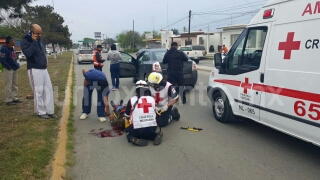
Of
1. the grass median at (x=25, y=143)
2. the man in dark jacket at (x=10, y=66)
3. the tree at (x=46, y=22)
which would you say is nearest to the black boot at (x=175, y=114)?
the grass median at (x=25, y=143)

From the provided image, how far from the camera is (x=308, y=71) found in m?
4.07

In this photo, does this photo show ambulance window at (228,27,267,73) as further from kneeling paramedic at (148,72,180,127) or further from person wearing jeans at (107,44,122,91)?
person wearing jeans at (107,44,122,91)

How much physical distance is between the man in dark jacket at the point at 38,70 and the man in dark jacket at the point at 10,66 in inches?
79.3

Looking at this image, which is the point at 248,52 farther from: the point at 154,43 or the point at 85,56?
the point at 154,43

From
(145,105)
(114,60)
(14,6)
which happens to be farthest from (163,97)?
(114,60)

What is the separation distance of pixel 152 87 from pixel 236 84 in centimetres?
170

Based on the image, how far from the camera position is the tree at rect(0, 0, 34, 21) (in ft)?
22.4

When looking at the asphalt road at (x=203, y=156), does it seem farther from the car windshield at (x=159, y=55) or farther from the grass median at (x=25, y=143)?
the car windshield at (x=159, y=55)

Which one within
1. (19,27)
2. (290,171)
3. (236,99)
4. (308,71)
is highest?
(19,27)

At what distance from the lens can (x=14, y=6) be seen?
719cm

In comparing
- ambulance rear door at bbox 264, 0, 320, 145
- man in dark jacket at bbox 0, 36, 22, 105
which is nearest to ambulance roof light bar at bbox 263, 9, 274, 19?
ambulance rear door at bbox 264, 0, 320, 145

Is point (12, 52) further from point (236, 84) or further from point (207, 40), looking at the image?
point (207, 40)

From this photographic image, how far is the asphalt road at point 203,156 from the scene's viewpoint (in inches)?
161

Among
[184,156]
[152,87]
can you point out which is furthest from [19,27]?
[184,156]
